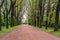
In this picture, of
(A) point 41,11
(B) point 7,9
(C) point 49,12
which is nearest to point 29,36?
(C) point 49,12

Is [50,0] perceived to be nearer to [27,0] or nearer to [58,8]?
[58,8]

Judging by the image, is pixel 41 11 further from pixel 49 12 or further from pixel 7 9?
pixel 49 12

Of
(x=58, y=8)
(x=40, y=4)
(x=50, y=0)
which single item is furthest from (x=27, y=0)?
(x=58, y=8)

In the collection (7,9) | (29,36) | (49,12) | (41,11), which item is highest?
(7,9)

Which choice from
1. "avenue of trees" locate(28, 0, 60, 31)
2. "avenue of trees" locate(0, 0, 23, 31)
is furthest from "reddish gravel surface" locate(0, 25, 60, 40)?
"avenue of trees" locate(0, 0, 23, 31)

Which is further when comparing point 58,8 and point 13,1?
point 13,1

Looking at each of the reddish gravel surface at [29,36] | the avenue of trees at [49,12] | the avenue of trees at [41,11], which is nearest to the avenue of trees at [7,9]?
the avenue of trees at [41,11]

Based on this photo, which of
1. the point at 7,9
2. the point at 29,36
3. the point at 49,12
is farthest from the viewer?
the point at 7,9

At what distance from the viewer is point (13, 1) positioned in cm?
4444

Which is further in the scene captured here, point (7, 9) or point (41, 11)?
point (41, 11)

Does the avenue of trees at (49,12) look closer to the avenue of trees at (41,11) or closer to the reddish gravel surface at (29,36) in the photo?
the avenue of trees at (41,11)

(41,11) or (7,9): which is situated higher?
(7,9)

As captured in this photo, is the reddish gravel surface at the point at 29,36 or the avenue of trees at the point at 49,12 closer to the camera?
the reddish gravel surface at the point at 29,36

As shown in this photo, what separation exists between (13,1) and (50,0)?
11.1 meters
